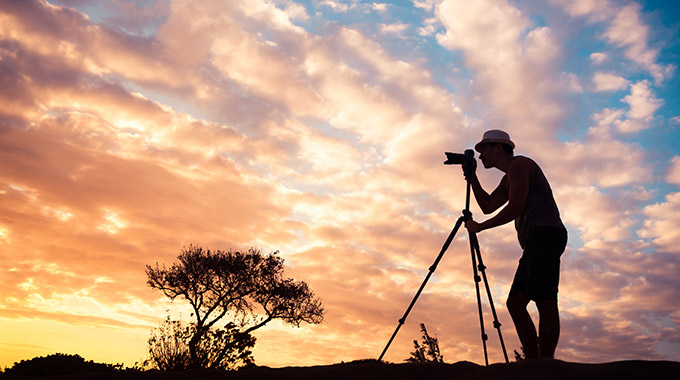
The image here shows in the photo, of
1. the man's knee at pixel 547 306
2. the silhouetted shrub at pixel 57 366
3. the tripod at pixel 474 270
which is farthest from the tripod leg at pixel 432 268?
the silhouetted shrub at pixel 57 366

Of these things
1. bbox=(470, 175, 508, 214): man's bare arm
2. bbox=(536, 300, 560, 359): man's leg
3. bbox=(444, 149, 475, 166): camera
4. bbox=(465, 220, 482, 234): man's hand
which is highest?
bbox=(444, 149, 475, 166): camera

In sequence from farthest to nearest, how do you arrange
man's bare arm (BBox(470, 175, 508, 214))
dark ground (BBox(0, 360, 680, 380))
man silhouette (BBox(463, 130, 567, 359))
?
man's bare arm (BBox(470, 175, 508, 214)) → man silhouette (BBox(463, 130, 567, 359)) → dark ground (BBox(0, 360, 680, 380))

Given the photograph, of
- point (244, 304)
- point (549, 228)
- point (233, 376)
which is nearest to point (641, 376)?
point (549, 228)

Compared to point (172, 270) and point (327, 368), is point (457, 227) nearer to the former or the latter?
point (327, 368)

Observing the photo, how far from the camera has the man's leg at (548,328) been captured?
4992 millimetres

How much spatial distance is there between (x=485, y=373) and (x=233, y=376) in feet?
8.98

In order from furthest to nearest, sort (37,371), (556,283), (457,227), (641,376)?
1. (37,371)
2. (457,227)
3. (556,283)
4. (641,376)

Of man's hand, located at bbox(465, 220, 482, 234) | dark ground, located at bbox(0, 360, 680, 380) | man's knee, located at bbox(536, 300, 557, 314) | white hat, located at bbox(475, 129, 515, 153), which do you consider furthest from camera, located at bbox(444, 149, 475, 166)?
dark ground, located at bbox(0, 360, 680, 380)

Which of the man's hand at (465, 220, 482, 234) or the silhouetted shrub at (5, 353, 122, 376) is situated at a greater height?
the man's hand at (465, 220, 482, 234)

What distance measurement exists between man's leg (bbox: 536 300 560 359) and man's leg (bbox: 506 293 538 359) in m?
0.26

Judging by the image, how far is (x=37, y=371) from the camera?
8.77 m

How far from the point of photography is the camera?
6371 millimetres

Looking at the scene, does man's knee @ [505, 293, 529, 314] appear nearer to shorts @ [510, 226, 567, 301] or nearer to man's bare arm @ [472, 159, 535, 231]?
shorts @ [510, 226, 567, 301]

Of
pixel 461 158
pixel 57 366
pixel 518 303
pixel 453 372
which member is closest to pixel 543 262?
pixel 518 303
